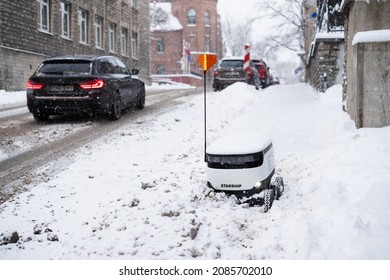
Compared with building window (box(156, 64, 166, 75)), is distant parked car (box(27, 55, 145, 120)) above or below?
below

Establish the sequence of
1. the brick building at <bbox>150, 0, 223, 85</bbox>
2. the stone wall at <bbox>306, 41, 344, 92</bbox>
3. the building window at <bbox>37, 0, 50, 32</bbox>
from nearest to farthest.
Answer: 1. the stone wall at <bbox>306, 41, 344, 92</bbox>
2. the building window at <bbox>37, 0, 50, 32</bbox>
3. the brick building at <bbox>150, 0, 223, 85</bbox>

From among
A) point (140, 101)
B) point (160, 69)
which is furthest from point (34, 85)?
point (160, 69)

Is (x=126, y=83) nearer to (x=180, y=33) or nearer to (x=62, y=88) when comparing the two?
(x=62, y=88)

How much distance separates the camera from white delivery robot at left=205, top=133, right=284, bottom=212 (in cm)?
438

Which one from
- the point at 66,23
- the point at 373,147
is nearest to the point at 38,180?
the point at 373,147

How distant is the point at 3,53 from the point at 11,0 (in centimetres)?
223

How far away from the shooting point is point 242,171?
4.38 metres

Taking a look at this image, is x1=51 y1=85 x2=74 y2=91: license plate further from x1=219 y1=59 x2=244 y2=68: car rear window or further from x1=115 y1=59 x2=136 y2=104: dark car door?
x1=219 y1=59 x2=244 y2=68: car rear window

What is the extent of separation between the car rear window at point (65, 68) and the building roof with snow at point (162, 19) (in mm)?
50862

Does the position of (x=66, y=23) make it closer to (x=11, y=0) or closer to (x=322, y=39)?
(x=11, y=0)

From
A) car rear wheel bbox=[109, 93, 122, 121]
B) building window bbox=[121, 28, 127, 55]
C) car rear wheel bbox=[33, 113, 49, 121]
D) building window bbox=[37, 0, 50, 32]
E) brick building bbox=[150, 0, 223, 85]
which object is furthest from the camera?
brick building bbox=[150, 0, 223, 85]

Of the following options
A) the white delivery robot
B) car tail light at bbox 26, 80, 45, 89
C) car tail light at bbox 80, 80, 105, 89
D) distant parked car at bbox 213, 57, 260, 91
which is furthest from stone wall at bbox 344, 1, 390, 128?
distant parked car at bbox 213, 57, 260, 91

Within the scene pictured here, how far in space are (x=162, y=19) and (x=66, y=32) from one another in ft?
126

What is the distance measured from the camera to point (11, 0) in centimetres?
1803
